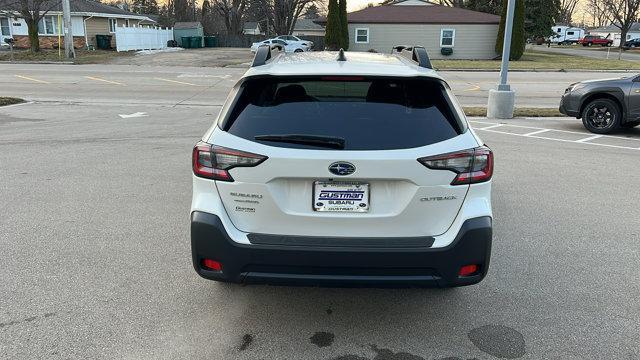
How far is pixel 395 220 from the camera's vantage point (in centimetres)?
309

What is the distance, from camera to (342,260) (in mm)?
3045

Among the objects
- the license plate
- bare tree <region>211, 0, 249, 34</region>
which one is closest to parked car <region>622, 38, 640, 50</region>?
bare tree <region>211, 0, 249, 34</region>

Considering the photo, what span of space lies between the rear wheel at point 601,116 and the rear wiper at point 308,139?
32.8 feet

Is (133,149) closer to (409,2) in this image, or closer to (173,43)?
(409,2)

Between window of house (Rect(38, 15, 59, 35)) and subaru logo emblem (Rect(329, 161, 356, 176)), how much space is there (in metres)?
49.0

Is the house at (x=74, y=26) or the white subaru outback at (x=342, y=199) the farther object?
the house at (x=74, y=26)

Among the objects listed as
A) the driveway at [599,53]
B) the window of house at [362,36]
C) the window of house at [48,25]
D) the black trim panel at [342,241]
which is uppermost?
the window of house at [48,25]

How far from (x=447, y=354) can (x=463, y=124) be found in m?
1.43

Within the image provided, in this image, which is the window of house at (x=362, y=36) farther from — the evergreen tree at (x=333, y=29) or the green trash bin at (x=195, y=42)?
the green trash bin at (x=195, y=42)

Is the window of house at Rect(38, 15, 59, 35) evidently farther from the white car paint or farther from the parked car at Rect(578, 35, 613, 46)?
the parked car at Rect(578, 35, 613, 46)

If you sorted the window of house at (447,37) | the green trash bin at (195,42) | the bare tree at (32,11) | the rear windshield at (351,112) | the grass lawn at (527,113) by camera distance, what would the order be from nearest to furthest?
the rear windshield at (351,112) → the grass lawn at (527,113) → the bare tree at (32,11) → the window of house at (447,37) → the green trash bin at (195,42)

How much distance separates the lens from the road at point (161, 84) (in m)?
17.2

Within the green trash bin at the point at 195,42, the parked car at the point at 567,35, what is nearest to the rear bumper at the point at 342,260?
the green trash bin at the point at 195,42

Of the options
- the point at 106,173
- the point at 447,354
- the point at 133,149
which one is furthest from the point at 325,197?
the point at 133,149
